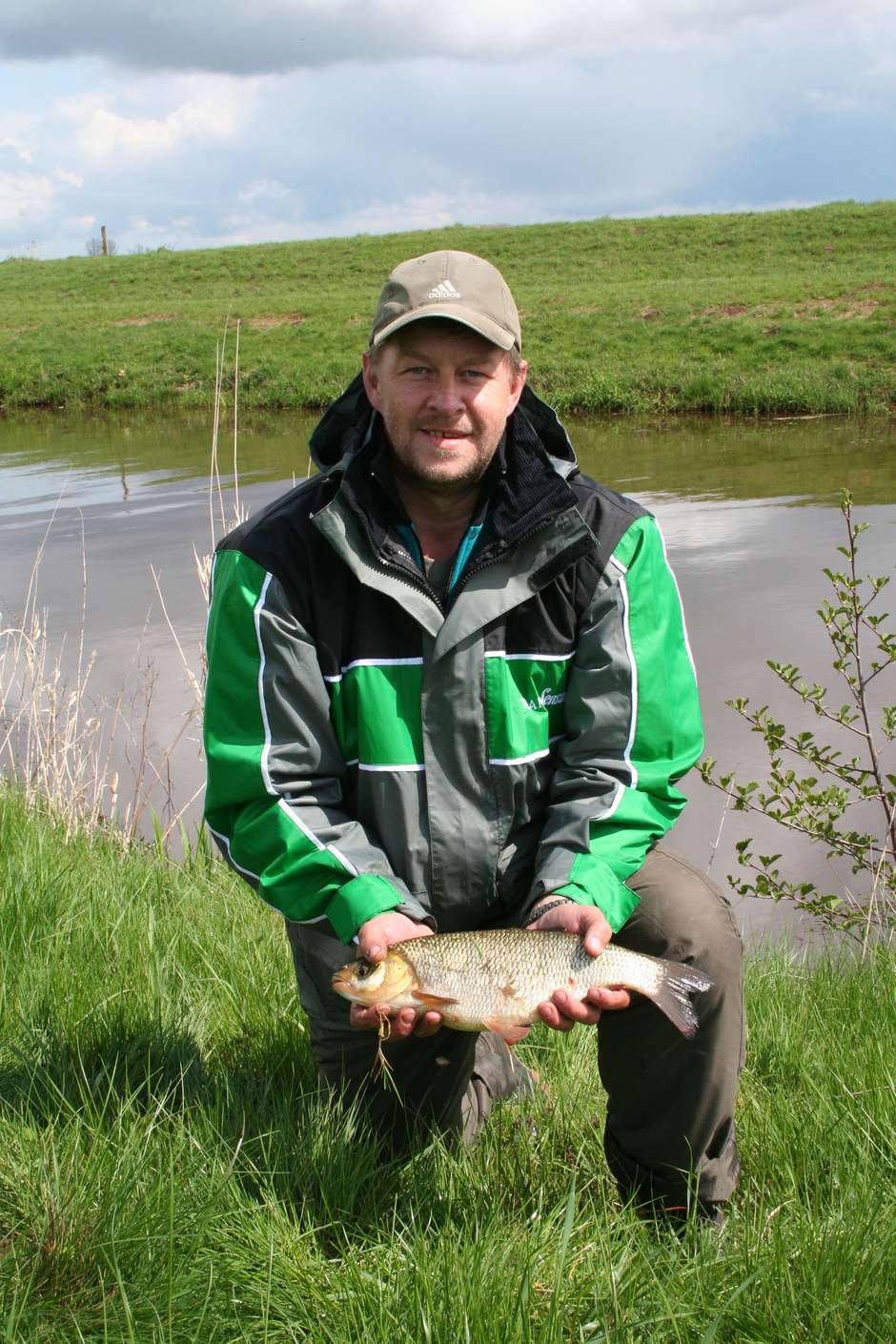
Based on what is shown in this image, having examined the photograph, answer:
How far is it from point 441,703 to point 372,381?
3.06ft

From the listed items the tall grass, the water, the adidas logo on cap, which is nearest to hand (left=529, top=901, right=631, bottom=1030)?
the adidas logo on cap

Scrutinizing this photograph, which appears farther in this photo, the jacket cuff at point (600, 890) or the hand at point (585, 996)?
the jacket cuff at point (600, 890)

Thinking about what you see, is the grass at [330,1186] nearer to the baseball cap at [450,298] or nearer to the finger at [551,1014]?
the finger at [551,1014]

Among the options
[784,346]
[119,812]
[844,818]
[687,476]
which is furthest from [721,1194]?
[784,346]

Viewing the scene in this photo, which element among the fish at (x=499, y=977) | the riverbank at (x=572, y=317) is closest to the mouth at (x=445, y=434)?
the fish at (x=499, y=977)

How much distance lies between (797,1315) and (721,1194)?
62 centimetres

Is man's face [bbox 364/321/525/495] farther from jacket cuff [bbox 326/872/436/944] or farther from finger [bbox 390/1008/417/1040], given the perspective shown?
finger [bbox 390/1008/417/1040]

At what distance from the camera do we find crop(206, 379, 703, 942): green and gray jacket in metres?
3.16

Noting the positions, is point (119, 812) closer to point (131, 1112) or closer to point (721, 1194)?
point (131, 1112)

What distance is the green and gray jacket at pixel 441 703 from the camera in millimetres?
3158

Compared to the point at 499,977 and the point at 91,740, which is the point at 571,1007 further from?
the point at 91,740

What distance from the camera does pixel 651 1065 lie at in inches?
120

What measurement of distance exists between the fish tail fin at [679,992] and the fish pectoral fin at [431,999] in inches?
17.9

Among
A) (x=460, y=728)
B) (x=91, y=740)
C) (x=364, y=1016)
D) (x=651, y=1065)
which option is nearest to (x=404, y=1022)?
(x=364, y=1016)
